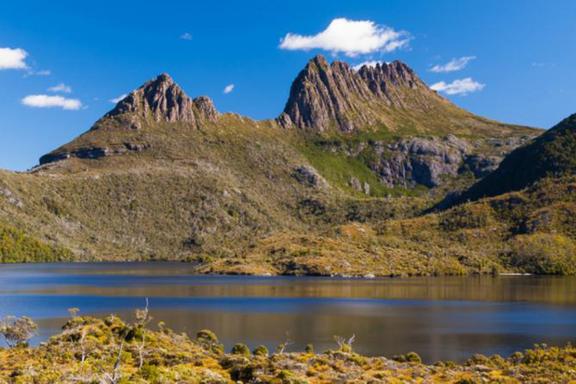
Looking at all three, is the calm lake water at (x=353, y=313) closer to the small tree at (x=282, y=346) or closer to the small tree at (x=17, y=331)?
the small tree at (x=282, y=346)

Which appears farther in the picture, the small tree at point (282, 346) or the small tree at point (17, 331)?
the small tree at point (17, 331)

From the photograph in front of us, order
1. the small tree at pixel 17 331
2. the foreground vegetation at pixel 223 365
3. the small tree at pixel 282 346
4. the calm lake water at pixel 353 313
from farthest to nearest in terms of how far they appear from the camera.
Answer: the calm lake water at pixel 353 313
the small tree at pixel 17 331
the small tree at pixel 282 346
the foreground vegetation at pixel 223 365

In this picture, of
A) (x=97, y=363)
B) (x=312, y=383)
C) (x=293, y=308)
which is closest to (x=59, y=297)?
(x=293, y=308)

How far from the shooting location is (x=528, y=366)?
242 ft

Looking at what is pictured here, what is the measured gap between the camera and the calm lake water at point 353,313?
100 metres

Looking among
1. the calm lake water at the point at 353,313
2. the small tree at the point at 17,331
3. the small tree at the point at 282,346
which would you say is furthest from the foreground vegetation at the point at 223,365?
the calm lake water at the point at 353,313

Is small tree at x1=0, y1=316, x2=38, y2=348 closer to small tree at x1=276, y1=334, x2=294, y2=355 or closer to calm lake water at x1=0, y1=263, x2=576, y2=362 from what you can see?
calm lake water at x1=0, y1=263, x2=576, y2=362

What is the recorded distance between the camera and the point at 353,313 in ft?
451

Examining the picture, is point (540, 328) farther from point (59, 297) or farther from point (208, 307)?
point (59, 297)

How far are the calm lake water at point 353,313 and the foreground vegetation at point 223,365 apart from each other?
9309 mm

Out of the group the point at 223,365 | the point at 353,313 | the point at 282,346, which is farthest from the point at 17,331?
the point at 353,313

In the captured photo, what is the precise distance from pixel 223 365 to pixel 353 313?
7071 centimetres

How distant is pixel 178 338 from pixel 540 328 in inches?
2474

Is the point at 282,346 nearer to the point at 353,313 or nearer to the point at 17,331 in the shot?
the point at 17,331
